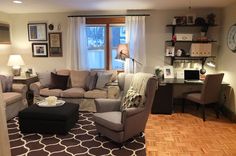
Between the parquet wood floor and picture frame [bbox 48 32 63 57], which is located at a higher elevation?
picture frame [bbox 48 32 63 57]

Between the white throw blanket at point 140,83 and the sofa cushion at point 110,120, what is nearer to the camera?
the sofa cushion at point 110,120

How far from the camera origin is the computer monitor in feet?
15.7

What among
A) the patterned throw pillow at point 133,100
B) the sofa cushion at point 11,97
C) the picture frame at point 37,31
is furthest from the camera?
the picture frame at point 37,31

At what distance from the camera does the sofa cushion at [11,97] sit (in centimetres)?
399

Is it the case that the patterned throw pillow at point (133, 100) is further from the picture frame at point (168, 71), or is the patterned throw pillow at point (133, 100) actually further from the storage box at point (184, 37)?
the storage box at point (184, 37)

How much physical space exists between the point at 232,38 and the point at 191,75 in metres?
1.14

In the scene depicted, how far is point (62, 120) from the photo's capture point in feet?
10.9

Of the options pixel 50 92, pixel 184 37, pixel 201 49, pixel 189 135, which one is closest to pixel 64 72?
pixel 50 92

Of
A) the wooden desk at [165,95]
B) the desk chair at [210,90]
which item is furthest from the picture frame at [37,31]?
the desk chair at [210,90]

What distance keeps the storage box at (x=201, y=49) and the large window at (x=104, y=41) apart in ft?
5.42

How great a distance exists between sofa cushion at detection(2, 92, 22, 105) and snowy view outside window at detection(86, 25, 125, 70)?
179 cm

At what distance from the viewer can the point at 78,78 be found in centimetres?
491

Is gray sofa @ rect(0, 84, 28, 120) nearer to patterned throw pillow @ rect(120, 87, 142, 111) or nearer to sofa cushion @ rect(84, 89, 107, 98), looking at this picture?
sofa cushion @ rect(84, 89, 107, 98)

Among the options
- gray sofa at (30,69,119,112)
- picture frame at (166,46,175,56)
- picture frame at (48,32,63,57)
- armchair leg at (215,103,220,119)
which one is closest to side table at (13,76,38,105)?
gray sofa at (30,69,119,112)
